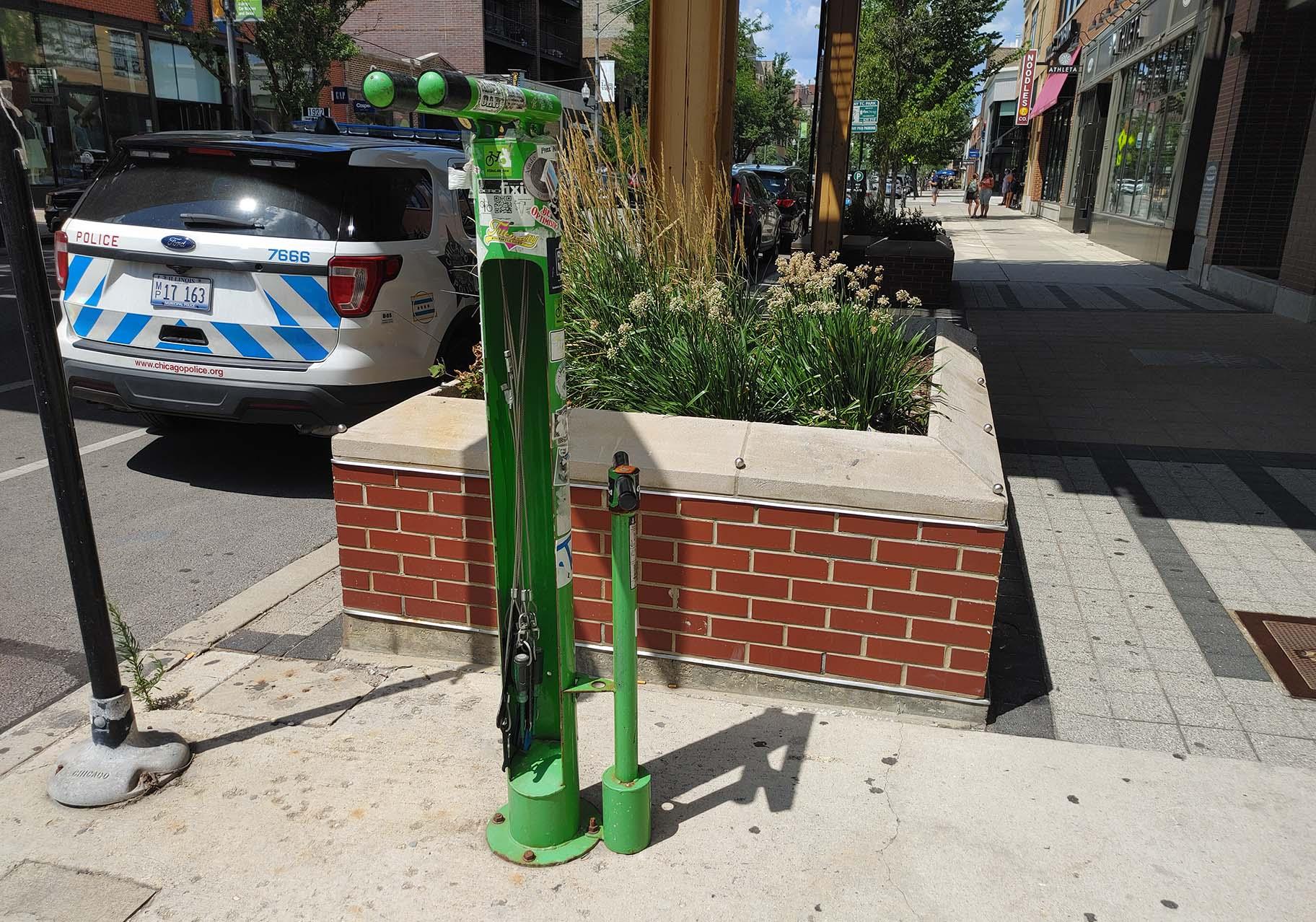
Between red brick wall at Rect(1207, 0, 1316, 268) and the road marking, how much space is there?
47.9 ft

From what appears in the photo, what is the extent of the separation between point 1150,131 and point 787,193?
7304mm

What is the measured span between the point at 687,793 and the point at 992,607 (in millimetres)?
1108

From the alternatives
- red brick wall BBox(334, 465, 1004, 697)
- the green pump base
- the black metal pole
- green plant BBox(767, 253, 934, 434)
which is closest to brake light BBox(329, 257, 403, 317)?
red brick wall BBox(334, 465, 1004, 697)

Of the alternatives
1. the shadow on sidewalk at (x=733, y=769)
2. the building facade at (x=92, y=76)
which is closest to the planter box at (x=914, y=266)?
the shadow on sidewalk at (x=733, y=769)

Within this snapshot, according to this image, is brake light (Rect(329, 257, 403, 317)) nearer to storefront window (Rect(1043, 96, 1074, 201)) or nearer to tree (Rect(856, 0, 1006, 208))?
tree (Rect(856, 0, 1006, 208))

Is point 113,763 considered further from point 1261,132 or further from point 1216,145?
point 1216,145

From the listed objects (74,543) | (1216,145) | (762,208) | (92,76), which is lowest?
(74,543)

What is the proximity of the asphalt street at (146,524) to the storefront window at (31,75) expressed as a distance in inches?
831

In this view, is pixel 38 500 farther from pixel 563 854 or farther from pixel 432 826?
pixel 563 854

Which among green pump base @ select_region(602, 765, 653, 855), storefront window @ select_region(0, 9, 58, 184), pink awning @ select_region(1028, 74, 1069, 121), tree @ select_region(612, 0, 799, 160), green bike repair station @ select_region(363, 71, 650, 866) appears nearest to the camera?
green bike repair station @ select_region(363, 71, 650, 866)

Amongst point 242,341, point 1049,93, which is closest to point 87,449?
point 242,341

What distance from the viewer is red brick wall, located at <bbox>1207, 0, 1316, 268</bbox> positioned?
1391 cm

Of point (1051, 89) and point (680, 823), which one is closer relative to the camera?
point (680, 823)

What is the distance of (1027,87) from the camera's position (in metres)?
38.4
